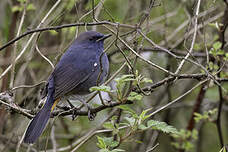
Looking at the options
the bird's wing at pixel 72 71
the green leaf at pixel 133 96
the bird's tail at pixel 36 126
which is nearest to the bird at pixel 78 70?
the bird's wing at pixel 72 71

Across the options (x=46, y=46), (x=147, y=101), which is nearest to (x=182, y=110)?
(x=147, y=101)

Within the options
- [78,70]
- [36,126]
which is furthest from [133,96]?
[78,70]

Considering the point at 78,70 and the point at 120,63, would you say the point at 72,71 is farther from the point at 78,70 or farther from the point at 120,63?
the point at 120,63

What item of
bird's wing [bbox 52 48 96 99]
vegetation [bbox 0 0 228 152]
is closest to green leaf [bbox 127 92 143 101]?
vegetation [bbox 0 0 228 152]

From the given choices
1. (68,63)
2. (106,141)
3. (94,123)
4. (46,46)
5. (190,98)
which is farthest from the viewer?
(190,98)

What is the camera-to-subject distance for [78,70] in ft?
14.3

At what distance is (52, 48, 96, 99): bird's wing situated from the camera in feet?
13.9

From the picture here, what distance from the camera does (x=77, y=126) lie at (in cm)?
620

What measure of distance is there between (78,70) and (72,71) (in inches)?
2.9

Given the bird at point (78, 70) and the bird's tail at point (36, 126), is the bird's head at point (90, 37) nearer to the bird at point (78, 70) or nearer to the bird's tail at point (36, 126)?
the bird at point (78, 70)

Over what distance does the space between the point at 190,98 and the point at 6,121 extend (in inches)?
136

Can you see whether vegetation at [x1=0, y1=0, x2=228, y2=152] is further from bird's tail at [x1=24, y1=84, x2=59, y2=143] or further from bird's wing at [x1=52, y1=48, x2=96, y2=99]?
bird's tail at [x1=24, y1=84, x2=59, y2=143]

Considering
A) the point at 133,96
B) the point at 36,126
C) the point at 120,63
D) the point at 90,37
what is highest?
the point at 90,37

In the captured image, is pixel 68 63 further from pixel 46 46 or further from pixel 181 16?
pixel 181 16
